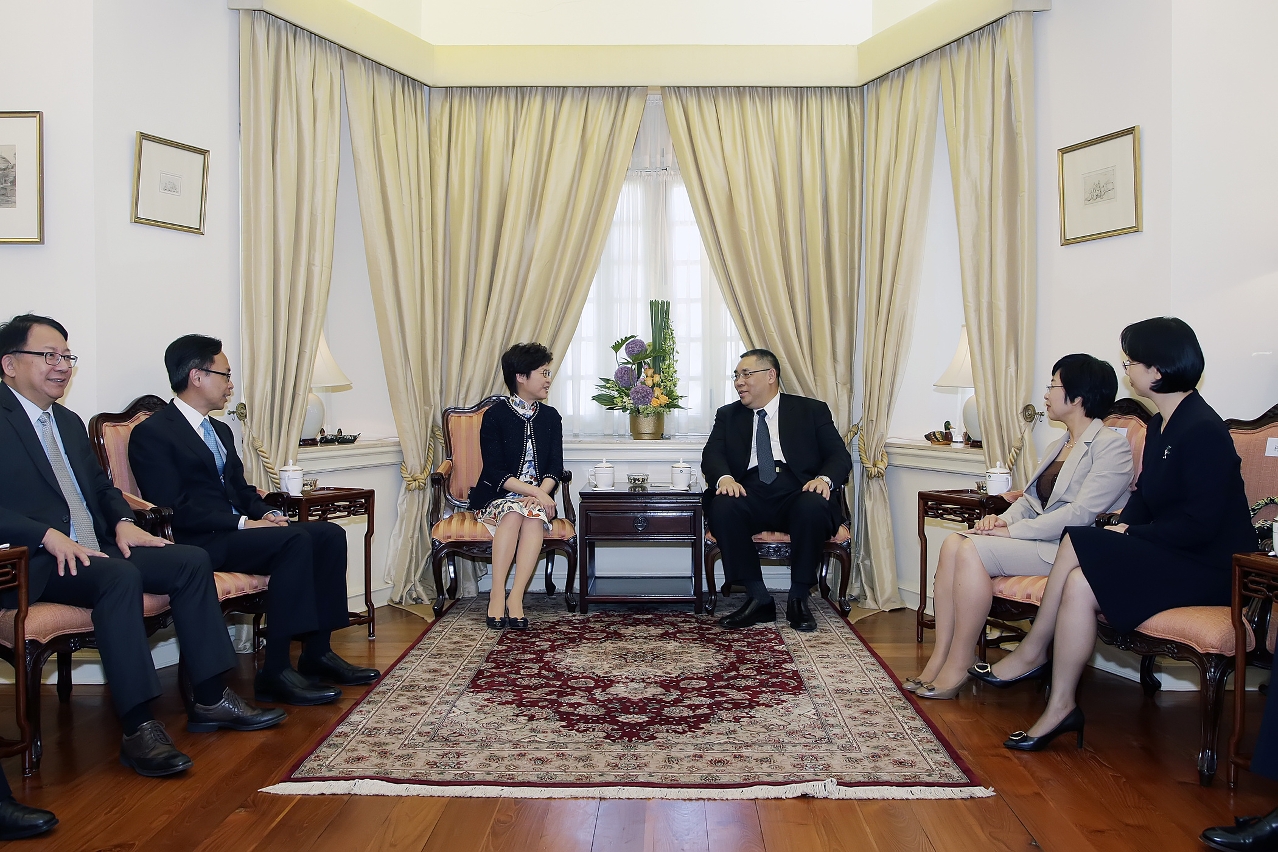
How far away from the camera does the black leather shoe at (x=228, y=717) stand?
10.4 ft

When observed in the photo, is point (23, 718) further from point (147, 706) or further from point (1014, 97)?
point (1014, 97)

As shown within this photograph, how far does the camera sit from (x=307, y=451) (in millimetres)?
4828

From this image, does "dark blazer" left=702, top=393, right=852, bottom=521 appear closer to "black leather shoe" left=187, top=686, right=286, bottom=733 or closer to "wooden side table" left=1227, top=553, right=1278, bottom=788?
"wooden side table" left=1227, top=553, right=1278, bottom=788

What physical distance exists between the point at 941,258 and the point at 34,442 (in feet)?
15.2

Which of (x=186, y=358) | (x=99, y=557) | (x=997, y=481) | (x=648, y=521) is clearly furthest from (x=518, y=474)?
(x=997, y=481)

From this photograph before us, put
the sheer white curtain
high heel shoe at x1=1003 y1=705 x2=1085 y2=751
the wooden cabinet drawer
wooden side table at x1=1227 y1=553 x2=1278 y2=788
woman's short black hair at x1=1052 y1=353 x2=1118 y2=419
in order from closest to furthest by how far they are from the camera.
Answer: wooden side table at x1=1227 y1=553 x2=1278 y2=788
high heel shoe at x1=1003 y1=705 x2=1085 y2=751
woman's short black hair at x1=1052 y1=353 x2=1118 y2=419
the wooden cabinet drawer
the sheer white curtain

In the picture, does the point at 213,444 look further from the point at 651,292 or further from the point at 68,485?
the point at 651,292

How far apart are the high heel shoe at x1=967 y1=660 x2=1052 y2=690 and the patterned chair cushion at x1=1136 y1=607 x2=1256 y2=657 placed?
21.5 inches

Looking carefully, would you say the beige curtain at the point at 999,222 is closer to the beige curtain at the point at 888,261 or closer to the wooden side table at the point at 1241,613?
the beige curtain at the point at 888,261

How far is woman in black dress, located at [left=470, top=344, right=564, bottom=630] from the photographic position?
4.69 metres

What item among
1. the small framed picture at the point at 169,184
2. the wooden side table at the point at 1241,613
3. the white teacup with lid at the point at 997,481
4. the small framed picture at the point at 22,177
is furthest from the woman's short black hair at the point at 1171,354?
the small framed picture at the point at 22,177

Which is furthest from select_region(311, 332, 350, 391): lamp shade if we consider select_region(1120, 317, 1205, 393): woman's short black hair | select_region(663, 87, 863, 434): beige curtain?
select_region(1120, 317, 1205, 393): woman's short black hair

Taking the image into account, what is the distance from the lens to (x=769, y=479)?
16.0ft

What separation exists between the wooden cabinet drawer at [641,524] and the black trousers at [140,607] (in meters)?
2.06
